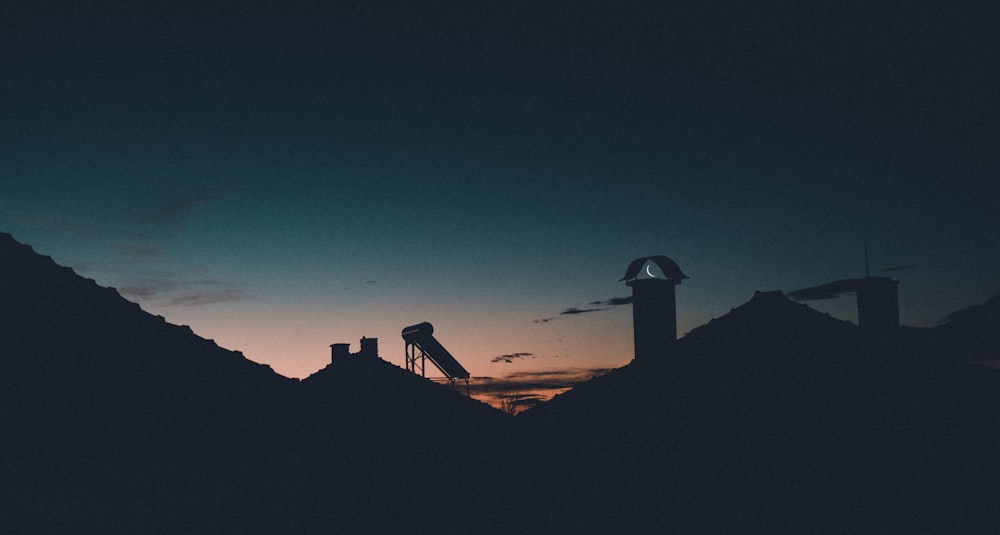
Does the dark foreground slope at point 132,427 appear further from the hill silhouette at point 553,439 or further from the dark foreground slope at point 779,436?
the dark foreground slope at point 779,436

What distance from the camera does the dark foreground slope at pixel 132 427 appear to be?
730cm

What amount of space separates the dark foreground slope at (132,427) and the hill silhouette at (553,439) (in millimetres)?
23

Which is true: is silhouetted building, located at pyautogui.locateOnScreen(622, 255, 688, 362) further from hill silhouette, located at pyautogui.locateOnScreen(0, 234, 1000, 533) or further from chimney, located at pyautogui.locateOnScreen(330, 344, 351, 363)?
chimney, located at pyautogui.locateOnScreen(330, 344, 351, 363)

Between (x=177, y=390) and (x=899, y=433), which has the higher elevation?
(x=177, y=390)

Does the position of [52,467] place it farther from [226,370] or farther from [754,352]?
[754,352]

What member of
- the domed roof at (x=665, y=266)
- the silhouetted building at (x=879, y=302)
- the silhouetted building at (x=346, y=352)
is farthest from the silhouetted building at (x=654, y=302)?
the silhouetted building at (x=346, y=352)

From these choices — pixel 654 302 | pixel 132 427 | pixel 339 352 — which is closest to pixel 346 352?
pixel 339 352

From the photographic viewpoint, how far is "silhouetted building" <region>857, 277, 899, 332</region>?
13672 mm

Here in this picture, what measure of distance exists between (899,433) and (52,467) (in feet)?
36.2

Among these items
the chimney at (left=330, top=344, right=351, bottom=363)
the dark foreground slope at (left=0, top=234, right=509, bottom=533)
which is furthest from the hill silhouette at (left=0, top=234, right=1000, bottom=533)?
the chimney at (left=330, top=344, right=351, bottom=363)

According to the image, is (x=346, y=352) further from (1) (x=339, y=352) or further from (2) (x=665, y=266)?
(2) (x=665, y=266)

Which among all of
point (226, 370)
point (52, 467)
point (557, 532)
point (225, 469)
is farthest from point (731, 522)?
point (52, 467)

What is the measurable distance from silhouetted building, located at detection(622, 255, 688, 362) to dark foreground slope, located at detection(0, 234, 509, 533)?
416 centimetres

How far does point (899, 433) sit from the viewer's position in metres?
10.0
